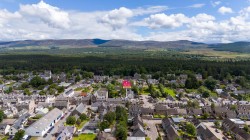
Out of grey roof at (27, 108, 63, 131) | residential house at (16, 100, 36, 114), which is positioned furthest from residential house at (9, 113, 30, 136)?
residential house at (16, 100, 36, 114)

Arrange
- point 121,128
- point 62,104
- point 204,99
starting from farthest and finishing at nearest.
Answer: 1. point 204,99
2. point 62,104
3. point 121,128

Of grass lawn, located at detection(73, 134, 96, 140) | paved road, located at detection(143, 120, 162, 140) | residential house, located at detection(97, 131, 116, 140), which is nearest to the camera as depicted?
residential house, located at detection(97, 131, 116, 140)

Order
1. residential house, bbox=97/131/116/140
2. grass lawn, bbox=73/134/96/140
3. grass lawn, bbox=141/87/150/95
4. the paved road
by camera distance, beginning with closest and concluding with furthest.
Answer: residential house, bbox=97/131/116/140
grass lawn, bbox=73/134/96/140
the paved road
grass lawn, bbox=141/87/150/95

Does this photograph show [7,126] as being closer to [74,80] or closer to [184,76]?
[74,80]

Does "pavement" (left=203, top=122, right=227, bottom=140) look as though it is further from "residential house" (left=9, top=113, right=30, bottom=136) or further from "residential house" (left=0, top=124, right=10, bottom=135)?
"residential house" (left=0, top=124, right=10, bottom=135)

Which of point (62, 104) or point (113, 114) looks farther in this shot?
point (62, 104)

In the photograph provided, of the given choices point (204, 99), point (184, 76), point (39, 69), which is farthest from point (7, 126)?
point (39, 69)

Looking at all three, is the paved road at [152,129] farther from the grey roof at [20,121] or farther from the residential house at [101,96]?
the grey roof at [20,121]

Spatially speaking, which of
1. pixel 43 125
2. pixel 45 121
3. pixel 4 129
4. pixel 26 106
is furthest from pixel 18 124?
pixel 26 106

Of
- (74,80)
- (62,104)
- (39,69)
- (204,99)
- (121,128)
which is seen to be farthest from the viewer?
(39,69)
